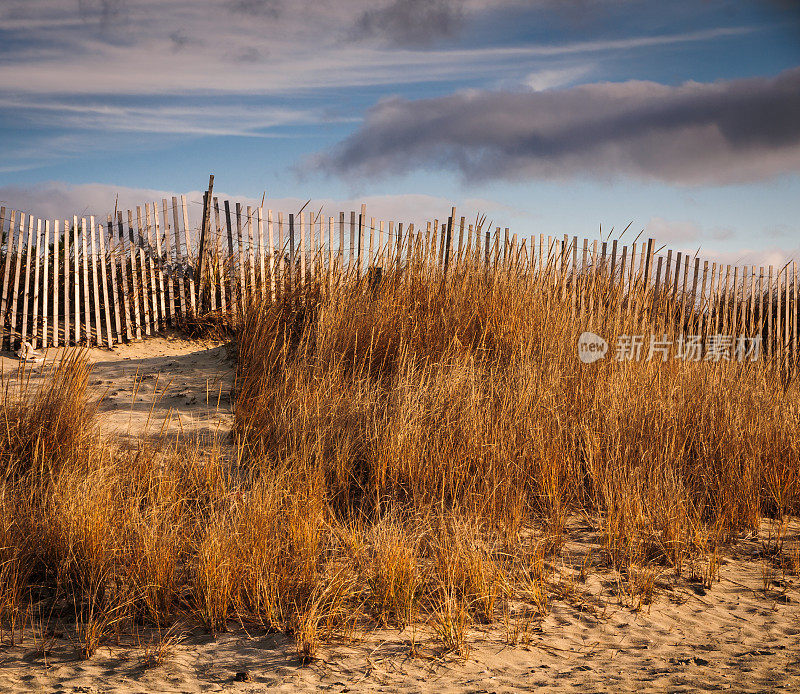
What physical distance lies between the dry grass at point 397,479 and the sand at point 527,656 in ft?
0.25

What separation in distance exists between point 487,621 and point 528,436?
64.6 inches

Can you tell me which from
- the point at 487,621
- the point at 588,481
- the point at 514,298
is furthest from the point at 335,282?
the point at 487,621

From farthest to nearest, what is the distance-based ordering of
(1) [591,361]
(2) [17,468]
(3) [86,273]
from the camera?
(3) [86,273] < (1) [591,361] < (2) [17,468]

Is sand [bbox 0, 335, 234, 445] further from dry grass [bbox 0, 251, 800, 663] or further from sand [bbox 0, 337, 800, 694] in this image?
sand [bbox 0, 337, 800, 694]

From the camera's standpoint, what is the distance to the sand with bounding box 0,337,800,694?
7.92ft

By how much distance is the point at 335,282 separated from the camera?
6.42m

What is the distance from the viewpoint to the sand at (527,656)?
241cm

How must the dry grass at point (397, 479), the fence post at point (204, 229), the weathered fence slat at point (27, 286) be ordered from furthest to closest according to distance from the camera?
the fence post at point (204, 229)
the weathered fence slat at point (27, 286)
the dry grass at point (397, 479)

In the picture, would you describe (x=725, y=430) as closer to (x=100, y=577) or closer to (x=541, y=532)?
(x=541, y=532)

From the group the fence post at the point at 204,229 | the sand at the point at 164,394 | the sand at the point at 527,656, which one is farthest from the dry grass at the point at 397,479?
the fence post at the point at 204,229

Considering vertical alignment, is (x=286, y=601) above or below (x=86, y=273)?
below

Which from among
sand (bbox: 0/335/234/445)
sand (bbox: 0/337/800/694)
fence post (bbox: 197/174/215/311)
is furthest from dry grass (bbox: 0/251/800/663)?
fence post (bbox: 197/174/215/311)

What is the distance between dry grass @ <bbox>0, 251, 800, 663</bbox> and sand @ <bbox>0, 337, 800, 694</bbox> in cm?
8

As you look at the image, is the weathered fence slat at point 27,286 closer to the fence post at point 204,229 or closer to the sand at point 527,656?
the fence post at point 204,229
